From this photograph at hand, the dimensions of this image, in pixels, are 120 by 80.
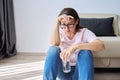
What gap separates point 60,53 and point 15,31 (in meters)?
2.15

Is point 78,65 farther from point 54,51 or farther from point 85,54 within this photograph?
point 54,51

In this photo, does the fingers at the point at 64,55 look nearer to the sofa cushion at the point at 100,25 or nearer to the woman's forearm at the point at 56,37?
the woman's forearm at the point at 56,37

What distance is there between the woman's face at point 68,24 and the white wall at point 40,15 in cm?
174

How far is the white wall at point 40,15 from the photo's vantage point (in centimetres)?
349

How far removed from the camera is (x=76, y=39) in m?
1.88

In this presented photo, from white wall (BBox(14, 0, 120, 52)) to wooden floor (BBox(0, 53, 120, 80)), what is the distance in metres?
0.26

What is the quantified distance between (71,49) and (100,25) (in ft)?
4.65

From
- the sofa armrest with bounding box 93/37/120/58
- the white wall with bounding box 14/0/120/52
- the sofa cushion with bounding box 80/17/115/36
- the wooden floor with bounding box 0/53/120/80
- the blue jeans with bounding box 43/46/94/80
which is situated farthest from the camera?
the white wall with bounding box 14/0/120/52

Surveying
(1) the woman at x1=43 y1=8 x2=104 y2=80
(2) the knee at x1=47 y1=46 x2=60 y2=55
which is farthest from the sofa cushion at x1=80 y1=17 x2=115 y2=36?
(2) the knee at x1=47 y1=46 x2=60 y2=55

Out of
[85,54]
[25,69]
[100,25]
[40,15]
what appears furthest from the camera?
[40,15]

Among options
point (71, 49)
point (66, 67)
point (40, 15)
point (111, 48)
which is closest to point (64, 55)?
point (71, 49)

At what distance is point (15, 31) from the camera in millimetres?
3652

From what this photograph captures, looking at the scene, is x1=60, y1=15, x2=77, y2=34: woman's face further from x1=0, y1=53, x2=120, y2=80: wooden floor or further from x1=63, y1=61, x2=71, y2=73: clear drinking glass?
x1=0, y1=53, x2=120, y2=80: wooden floor

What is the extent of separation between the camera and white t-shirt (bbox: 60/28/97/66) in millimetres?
1805
